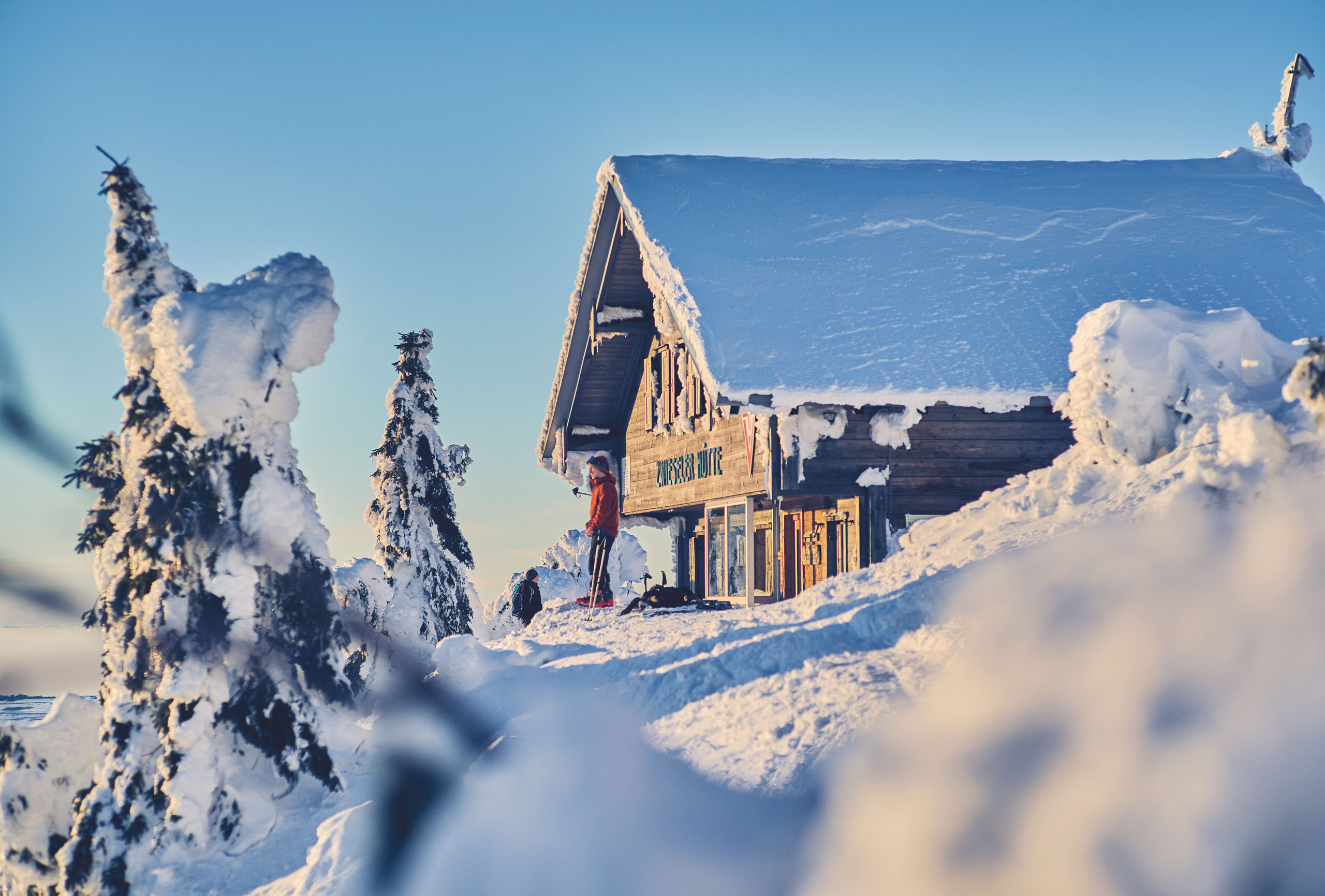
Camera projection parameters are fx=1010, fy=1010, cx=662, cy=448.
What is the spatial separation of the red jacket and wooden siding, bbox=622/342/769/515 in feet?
6.02

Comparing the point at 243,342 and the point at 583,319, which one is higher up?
the point at 583,319

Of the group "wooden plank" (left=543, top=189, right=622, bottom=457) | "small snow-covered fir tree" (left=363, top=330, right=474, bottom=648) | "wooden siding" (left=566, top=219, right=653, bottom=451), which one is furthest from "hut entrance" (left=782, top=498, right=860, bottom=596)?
"small snow-covered fir tree" (left=363, top=330, right=474, bottom=648)

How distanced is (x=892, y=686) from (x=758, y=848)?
1231 mm

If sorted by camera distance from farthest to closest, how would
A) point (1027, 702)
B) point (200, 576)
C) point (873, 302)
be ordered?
1. point (873, 302)
2. point (200, 576)
3. point (1027, 702)

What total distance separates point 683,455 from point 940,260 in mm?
5298

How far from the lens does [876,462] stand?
40.3 feet

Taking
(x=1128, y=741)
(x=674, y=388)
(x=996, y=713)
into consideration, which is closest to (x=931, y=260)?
(x=674, y=388)

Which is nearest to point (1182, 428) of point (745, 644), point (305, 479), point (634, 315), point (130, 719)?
point (745, 644)

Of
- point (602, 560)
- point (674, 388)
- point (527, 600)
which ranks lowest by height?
point (527, 600)

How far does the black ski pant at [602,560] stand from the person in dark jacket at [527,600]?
1997mm

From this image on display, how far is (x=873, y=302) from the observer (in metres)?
12.0

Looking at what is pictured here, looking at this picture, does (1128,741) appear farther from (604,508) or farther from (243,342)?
(604,508)

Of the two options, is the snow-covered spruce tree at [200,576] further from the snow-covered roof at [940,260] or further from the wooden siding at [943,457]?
the wooden siding at [943,457]

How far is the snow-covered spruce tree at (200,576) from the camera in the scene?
642 centimetres
